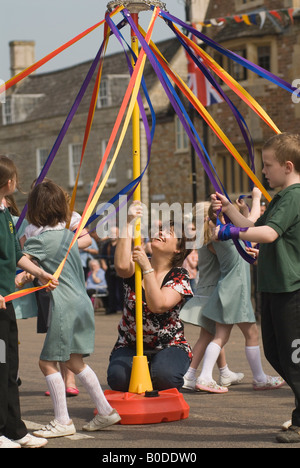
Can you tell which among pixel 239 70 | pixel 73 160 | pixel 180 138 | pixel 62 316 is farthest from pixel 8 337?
pixel 73 160

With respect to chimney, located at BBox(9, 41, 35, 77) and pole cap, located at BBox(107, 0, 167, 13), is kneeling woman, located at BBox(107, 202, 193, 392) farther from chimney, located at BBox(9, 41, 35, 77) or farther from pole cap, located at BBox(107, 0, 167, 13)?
chimney, located at BBox(9, 41, 35, 77)

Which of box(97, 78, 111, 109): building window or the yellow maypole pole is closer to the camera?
the yellow maypole pole

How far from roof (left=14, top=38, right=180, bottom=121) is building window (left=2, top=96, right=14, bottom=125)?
550mm

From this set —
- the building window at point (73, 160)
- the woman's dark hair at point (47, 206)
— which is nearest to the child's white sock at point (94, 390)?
the woman's dark hair at point (47, 206)

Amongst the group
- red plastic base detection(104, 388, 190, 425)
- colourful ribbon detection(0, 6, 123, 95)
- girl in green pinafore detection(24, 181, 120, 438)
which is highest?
colourful ribbon detection(0, 6, 123, 95)

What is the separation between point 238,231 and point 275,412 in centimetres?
173

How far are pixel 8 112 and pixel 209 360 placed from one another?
37.6 metres

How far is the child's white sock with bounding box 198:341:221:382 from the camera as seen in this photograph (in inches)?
299

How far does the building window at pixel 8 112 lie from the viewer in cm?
4362

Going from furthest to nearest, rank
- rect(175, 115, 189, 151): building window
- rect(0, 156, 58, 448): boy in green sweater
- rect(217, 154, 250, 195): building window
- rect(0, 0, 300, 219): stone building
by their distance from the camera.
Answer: rect(175, 115, 189, 151): building window
rect(217, 154, 250, 195): building window
rect(0, 0, 300, 219): stone building
rect(0, 156, 58, 448): boy in green sweater

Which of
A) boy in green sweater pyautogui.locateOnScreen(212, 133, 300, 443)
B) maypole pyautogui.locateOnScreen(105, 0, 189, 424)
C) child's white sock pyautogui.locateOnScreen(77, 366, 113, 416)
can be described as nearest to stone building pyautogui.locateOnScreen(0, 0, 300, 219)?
maypole pyautogui.locateOnScreen(105, 0, 189, 424)

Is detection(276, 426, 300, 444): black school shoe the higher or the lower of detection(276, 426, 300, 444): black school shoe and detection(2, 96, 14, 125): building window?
the lower

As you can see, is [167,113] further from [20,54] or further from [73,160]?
[20,54]
